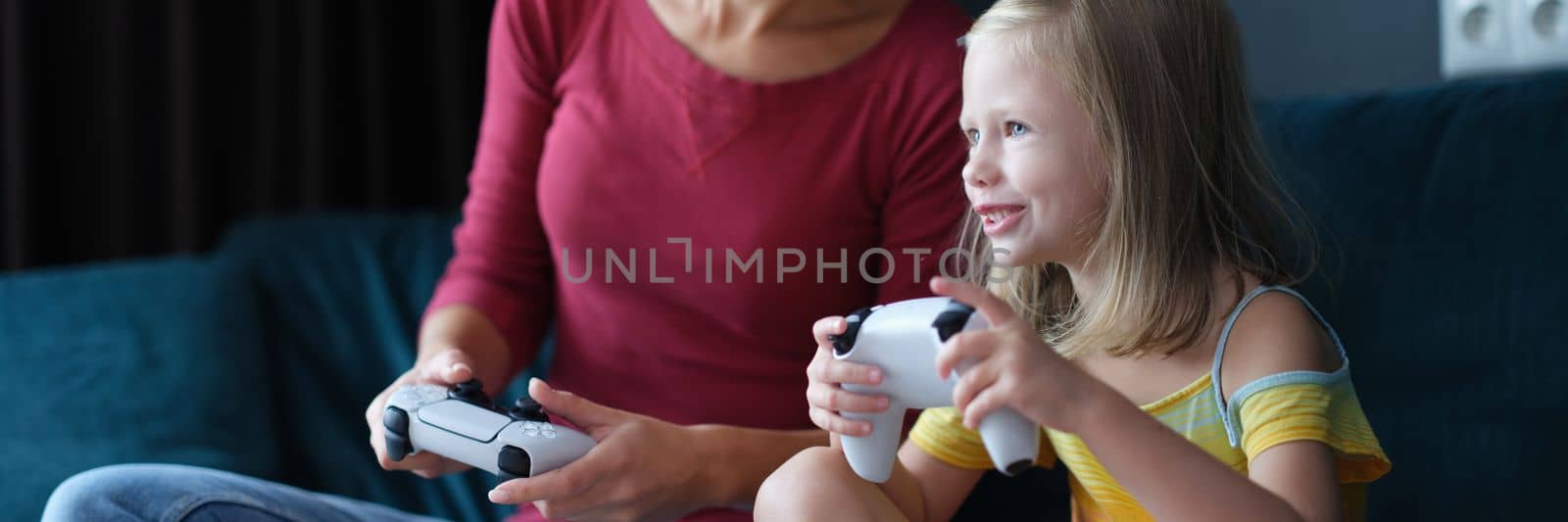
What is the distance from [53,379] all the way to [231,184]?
0.55 m

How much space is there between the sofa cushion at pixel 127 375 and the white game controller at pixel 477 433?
538 millimetres

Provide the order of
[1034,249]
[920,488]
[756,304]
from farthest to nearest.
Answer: [756,304], [920,488], [1034,249]

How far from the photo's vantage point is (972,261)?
0.91 metres

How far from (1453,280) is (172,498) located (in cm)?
93

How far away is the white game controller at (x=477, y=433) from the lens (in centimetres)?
81

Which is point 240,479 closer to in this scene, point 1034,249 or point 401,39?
point 1034,249

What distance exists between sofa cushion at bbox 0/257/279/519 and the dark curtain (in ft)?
1.07

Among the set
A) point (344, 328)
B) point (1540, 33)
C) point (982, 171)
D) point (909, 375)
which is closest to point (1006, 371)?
point (909, 375)

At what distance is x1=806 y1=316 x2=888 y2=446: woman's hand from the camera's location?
688 mm

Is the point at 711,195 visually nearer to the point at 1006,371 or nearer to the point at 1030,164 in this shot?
the point at 1030,164

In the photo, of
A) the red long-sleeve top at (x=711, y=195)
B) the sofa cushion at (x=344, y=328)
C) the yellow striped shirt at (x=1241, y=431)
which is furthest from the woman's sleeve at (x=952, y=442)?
the sofa cushion at (x=344, y=328)

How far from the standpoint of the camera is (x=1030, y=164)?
2.46 ft

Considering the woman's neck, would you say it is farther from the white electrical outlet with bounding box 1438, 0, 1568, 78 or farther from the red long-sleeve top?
the white electrical outlet with bounding box 1438, 0, 1568, 78

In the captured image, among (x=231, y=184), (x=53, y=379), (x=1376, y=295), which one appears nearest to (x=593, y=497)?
(x=1376, y=295)
